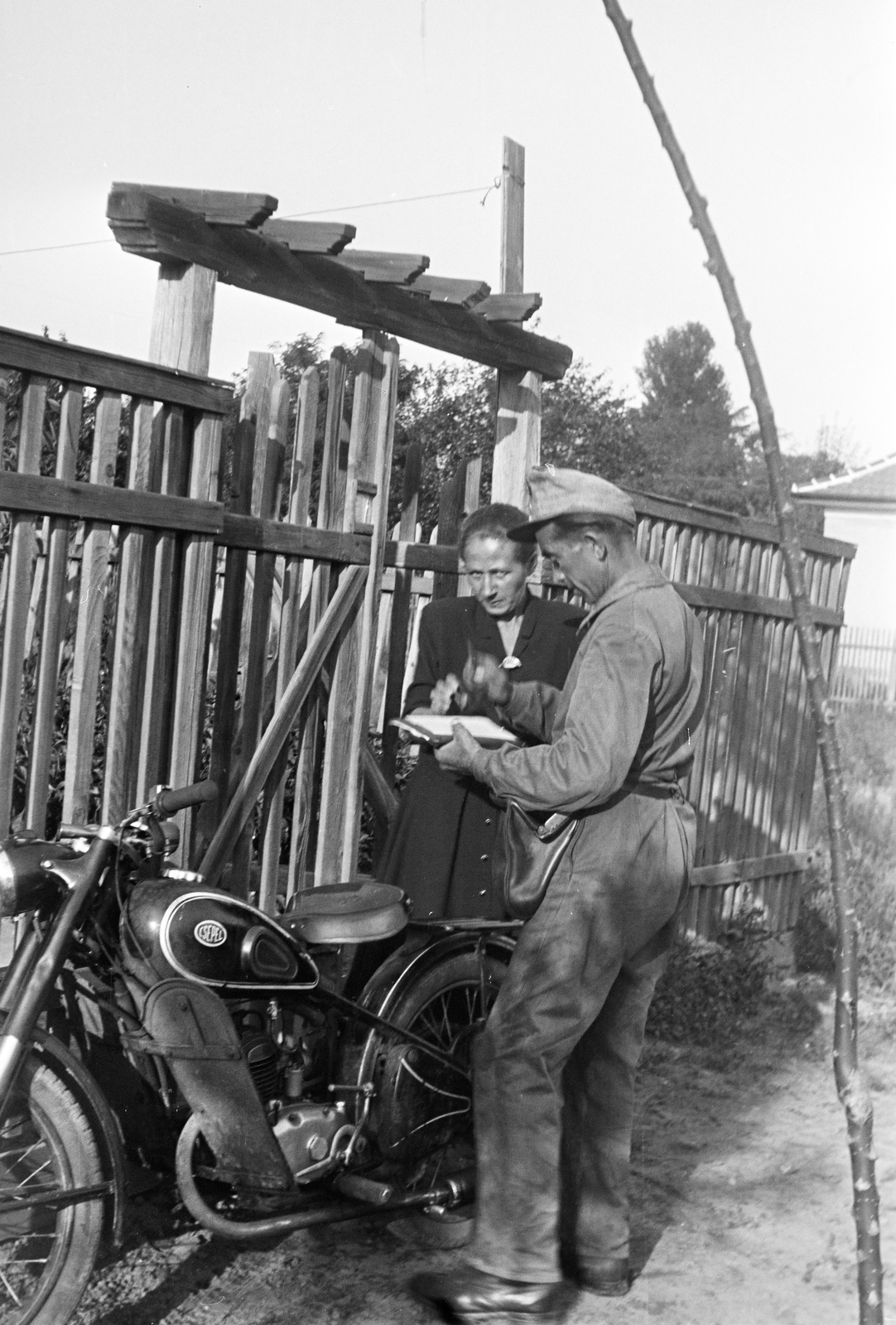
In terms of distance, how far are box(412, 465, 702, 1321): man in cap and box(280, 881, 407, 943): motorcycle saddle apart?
0.34 metres

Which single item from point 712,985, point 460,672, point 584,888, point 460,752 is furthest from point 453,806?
point 712,985

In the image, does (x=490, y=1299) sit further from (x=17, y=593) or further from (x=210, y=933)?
(x=17, y=593)

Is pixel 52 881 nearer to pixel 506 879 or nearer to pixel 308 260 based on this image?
pixel 506 879

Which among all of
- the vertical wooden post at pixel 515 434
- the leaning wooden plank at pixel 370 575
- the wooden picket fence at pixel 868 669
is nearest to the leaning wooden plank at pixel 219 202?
the leaning wooden plank at pixel 370 575

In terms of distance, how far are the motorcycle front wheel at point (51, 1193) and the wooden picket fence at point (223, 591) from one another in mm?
788

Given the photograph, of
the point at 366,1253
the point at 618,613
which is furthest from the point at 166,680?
the point at 366,1253

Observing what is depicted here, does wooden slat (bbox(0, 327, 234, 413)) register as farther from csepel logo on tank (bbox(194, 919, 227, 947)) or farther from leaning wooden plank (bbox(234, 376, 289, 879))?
csepel logo on tank (bbox(194, 919, 227, 947))

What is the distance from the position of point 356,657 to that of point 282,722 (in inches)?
18.9

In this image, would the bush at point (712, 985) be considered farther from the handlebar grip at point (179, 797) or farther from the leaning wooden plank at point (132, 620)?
the handlebar grip at point (179, 797)

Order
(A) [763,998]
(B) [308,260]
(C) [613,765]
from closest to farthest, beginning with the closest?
(C) [613,765], (B) [308,260], (A) [763,998]

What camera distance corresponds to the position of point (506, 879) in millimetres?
3502

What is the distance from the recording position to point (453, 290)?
5105 mm

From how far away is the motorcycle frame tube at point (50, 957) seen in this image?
113 inches

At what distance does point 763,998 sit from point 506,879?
11.7 feet
